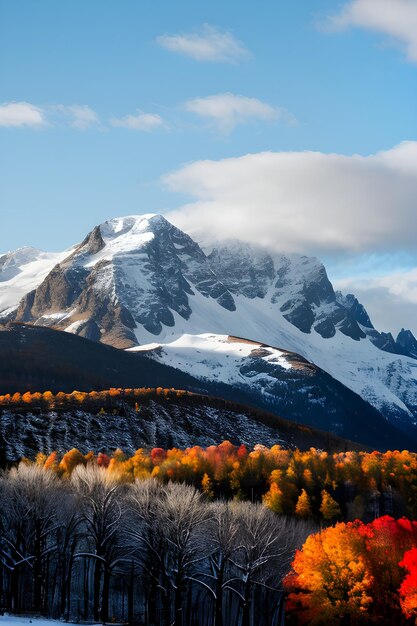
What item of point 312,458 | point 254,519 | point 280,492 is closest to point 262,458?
point 312,458

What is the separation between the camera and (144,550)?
113 m

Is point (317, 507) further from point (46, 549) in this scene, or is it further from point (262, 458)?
point (46, 549)

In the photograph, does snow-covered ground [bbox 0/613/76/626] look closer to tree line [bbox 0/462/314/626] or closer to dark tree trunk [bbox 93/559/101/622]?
dark tree trunk [bbox 93/559/101/622]

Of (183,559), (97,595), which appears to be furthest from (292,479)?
(97,595)

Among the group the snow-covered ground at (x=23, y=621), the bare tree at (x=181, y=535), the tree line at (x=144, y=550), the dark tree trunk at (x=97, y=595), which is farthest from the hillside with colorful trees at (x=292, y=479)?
the snow-covered ground at (x=23, y=621)

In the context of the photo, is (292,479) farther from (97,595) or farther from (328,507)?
(97,595)

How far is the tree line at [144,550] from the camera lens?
356 feet

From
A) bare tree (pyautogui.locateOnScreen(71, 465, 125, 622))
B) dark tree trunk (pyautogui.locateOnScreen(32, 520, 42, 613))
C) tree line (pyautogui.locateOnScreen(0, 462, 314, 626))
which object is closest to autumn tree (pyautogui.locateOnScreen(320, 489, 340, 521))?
tree line (pyautogui.locateOnScreen(0, 462, 314, 626))

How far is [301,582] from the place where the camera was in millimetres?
108750

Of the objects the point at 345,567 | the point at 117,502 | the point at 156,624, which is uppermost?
the point at 117,502

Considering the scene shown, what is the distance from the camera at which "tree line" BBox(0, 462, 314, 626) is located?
356 feet

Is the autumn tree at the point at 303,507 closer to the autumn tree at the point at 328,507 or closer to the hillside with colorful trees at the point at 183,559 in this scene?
the autumn tree at the point at 328,507

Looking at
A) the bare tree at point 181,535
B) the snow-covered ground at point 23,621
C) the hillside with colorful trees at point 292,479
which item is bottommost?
the snow-covered ground at point 23,621

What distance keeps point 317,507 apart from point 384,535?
4968 cm
